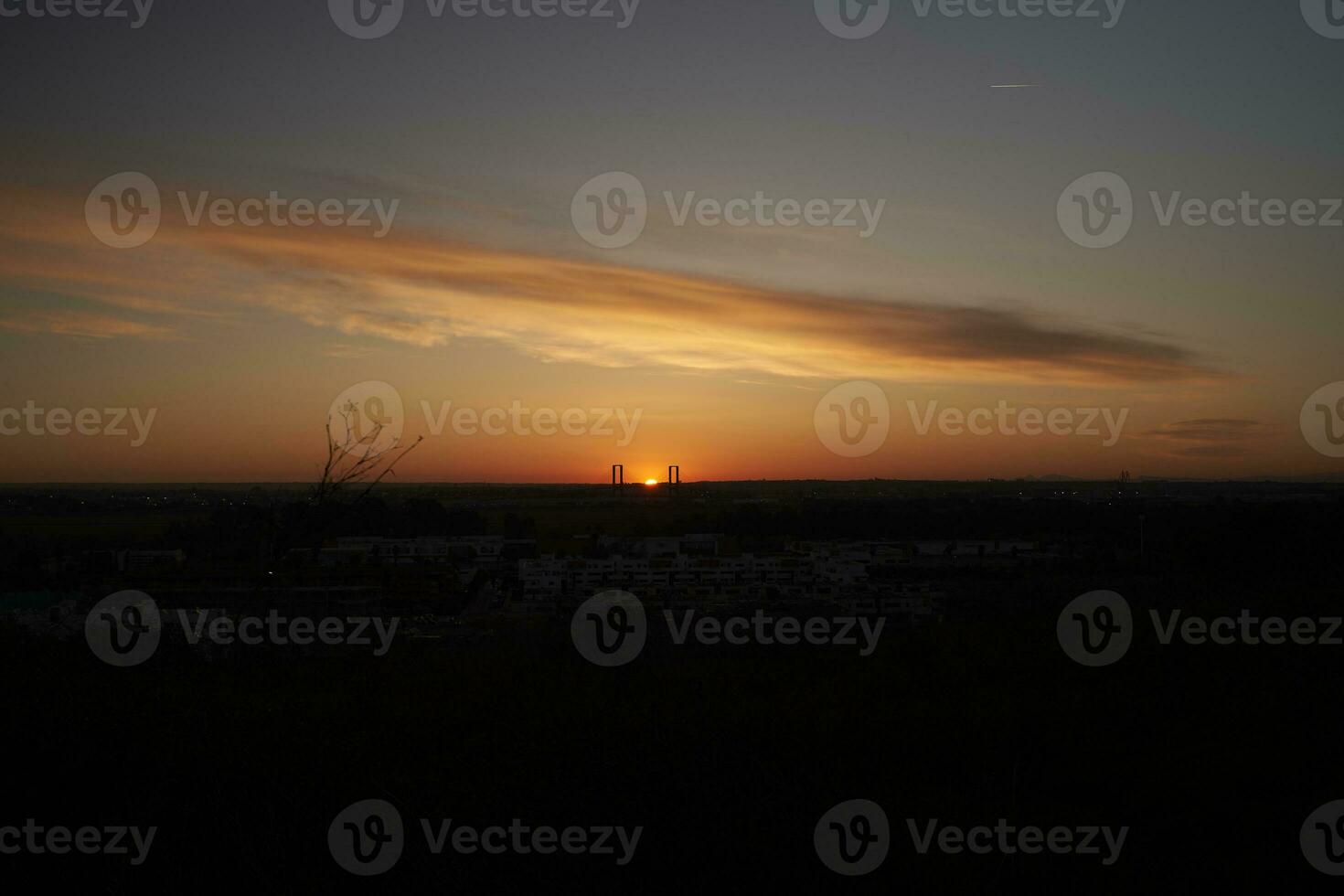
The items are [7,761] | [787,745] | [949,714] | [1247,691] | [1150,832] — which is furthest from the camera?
[1247,691]

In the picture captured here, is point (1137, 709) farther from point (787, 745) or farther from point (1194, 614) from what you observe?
point (1194, 614)

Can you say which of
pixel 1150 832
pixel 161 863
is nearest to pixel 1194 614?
pixel 1150 832

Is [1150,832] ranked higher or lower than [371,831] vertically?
higher

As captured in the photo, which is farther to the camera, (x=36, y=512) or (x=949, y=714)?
(x=36, y=512)

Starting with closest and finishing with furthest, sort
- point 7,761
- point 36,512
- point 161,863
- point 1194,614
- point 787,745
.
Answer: point 161,863, point 7,761, point 787,745, point 1194,614, point 36,512

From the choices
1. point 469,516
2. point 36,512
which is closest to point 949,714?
point 469,516

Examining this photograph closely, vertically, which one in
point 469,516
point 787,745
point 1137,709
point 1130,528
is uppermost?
point 1130,528

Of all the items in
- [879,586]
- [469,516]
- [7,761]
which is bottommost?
[7,761]

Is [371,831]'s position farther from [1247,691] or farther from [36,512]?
[36,512]

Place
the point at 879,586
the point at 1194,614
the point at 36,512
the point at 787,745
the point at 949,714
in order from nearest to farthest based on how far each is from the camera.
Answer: the point at 787,745, the point at 949,714, the point at 1194,614, the point at 879,586, the point at 36,512
